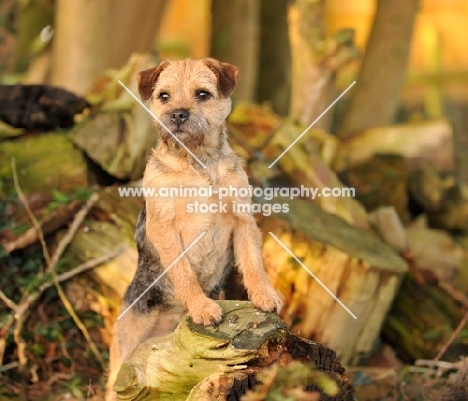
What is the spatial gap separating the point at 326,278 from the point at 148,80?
7.68 ft

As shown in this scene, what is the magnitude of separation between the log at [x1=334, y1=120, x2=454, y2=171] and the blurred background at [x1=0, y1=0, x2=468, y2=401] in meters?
0.03

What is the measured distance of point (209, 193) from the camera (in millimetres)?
4676

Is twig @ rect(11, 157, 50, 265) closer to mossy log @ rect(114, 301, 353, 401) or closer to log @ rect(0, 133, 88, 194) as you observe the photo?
log @ rect(0, 133, 88, 194)


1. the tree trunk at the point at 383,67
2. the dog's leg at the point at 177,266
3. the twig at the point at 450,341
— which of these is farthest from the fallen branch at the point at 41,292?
the tree trunk at the point at 383,67

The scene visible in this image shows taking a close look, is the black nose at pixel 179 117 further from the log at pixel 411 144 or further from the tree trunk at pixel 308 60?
the log at pixel 411 144

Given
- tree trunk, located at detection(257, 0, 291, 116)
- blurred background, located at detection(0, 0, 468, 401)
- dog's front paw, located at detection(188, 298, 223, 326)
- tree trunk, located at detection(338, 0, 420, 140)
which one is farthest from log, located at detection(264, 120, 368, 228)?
tree trunk, located at detection(257, 0, 291, 116)

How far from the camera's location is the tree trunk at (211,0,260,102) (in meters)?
12.0

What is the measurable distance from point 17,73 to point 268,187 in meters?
5.91

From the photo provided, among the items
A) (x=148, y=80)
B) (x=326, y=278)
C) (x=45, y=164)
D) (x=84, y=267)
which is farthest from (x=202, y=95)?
(x=45, y=164)

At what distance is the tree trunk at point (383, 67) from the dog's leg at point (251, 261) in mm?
6980

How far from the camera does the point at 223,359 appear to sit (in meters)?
3.92

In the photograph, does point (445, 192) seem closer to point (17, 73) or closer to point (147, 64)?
point (147, 64)

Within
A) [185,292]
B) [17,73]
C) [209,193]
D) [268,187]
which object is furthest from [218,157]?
[17,73]

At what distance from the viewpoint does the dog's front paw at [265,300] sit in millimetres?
4246
